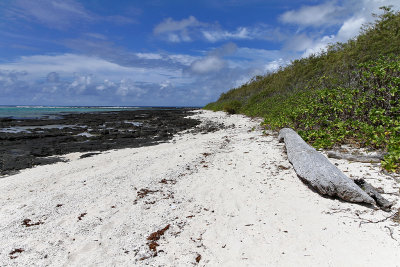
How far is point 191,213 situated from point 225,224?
72 centimetres

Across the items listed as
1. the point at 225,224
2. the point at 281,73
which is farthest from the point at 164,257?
the point at 281,73

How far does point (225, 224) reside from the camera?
3668 mm

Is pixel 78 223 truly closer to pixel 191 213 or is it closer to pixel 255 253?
pixel 191 213

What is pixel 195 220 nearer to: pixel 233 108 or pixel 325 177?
pixel 325 177

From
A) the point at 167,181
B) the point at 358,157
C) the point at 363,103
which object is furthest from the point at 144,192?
the point at 363,103

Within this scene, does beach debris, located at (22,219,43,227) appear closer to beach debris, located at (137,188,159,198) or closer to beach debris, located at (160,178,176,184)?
beach debris, located at (137,188,159,198)

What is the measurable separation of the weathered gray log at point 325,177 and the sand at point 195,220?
0.17 metres

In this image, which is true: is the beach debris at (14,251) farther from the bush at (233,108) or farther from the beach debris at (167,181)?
the bush at (233,108)

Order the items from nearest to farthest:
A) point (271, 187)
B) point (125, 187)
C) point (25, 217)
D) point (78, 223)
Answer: point (78, 223), point (25, 217), point (271, 187), point (125, 187)

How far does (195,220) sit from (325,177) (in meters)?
2.45

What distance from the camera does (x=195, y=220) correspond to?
3.87 metres

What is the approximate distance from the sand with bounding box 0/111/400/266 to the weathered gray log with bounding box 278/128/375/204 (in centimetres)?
17

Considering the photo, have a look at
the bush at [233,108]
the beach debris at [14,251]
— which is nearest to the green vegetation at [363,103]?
the beach debris at [14,251]

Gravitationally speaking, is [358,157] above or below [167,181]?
above
